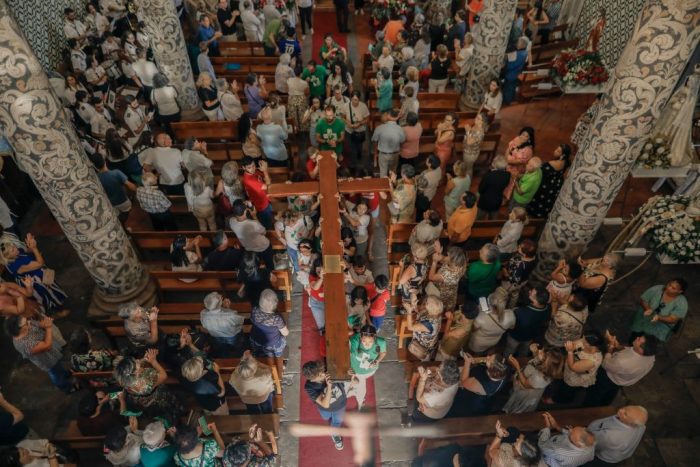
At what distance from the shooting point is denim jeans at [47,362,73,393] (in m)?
6.36

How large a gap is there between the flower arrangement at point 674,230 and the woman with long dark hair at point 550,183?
130cm

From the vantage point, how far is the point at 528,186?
7539mm

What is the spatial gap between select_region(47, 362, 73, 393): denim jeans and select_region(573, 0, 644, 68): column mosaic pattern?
38.3 ft

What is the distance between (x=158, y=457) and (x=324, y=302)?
221 cm

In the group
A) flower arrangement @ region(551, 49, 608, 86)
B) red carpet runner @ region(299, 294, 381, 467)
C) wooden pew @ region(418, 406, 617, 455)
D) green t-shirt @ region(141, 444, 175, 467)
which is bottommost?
red carpet runner @ region(299, 294, 381, 467)

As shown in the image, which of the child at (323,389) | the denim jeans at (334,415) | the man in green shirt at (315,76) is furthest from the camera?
the man in green shirt at (315,76)

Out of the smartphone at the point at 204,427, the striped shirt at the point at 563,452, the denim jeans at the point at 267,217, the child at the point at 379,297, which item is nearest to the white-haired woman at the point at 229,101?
the denim jeans at the point at 267,217

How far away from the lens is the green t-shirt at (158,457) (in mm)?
4793

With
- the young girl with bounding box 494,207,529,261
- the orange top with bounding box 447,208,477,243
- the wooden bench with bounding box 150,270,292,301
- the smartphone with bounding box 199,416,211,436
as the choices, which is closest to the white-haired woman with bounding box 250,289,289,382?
the wooden bench with bounding box 150,270,292,301

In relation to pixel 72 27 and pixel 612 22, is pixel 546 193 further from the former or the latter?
pixel 72 27

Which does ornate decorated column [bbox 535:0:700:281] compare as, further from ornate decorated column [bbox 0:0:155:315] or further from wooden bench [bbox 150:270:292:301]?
ornate decorated column [bbox 0:0:155:315]

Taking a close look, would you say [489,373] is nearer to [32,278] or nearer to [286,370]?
[286,370]

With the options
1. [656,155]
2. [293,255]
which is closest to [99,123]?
[293,255]

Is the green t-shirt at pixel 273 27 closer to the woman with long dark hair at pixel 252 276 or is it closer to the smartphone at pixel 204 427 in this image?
the woman with long dark hair at pixel 252 276
